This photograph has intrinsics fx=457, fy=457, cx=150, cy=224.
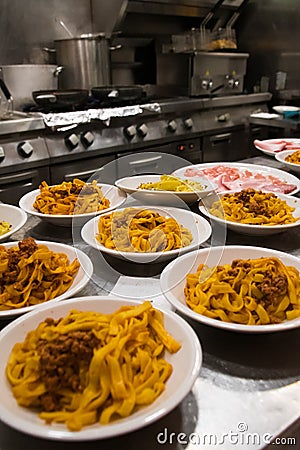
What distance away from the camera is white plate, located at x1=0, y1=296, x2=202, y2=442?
0.63 meters

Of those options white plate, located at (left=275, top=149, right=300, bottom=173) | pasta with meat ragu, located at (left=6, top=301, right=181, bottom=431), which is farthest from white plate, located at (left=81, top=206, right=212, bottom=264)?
white plate, located at (left=275, top=149, right=300, bottom=173)

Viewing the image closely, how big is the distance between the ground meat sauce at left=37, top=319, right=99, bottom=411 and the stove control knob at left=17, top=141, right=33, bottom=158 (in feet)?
7.08

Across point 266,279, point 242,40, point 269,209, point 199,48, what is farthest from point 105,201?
point 242,40

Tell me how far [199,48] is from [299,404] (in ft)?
12.1

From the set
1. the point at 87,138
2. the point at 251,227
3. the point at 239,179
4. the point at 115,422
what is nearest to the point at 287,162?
the point at 239,179

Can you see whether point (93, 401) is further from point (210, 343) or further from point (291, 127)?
point (291, 127)

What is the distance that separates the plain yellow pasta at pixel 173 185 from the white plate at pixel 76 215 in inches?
3.5

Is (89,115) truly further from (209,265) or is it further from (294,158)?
(209,265)

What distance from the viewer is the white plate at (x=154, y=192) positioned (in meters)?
1.47

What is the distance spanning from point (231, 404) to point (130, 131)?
2633 millimetres

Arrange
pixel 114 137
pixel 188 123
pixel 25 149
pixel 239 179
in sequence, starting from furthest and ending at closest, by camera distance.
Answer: pixel 188 123 < pixel 114 137 < pixel 25 149 < pixel 239 179

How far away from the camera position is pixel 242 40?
14.8 feet

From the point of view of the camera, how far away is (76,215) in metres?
1.39

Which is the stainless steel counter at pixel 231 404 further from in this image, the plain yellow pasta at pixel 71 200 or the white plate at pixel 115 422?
the plain yellow pasta at pixel 71 200
